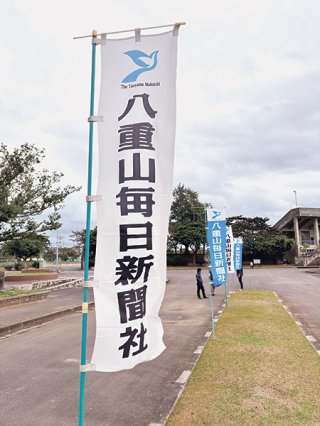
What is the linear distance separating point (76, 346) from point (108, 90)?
6365 mm

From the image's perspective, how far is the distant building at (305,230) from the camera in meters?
53.5

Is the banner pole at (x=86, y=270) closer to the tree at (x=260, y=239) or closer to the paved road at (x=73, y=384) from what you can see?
the paved road at (x=73, y=384)

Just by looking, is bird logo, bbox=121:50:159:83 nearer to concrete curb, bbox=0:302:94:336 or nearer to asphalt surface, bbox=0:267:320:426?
asphalt surface, bbox=0:267:320:426

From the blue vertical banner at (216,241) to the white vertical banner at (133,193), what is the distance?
22.2 ft

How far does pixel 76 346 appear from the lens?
8227 millimetres

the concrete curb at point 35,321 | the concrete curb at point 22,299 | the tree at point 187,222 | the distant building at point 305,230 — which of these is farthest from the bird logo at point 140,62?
the distant building at point 305,230

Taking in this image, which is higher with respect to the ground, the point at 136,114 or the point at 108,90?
the point at 108,90

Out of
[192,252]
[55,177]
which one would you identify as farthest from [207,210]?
[192,252]

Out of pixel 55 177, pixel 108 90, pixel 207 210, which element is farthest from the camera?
pixel 55 177

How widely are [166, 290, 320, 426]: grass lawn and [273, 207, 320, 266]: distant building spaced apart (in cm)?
4828

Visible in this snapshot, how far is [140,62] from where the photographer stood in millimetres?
3838

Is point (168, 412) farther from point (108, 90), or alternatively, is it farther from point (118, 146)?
point (108, 90)

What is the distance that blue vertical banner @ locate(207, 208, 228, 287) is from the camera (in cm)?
1055

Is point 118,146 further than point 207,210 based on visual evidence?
No
